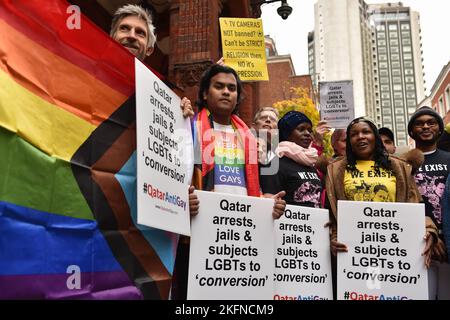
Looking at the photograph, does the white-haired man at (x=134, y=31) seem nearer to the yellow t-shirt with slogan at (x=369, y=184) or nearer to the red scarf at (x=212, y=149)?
the red scarf at (x=212, y=149)

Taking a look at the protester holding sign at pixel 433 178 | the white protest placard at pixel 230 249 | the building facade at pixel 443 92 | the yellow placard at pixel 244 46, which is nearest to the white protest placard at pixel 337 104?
the yellow placard at pixel 244 46

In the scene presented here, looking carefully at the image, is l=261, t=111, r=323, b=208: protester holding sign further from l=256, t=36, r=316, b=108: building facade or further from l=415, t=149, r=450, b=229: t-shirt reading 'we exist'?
l=256, t=36, r=316, b=108: building facade

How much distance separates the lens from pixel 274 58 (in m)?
44.8

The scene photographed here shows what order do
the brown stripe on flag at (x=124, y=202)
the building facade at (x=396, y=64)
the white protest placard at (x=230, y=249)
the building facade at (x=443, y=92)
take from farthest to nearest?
1. the building facade at (x=396, y=64)
2. the building facade at (x=443, y=92)
3. the white protest placard at (x=230, y=249)
4. the brown stripe on flag at (x=124, y=202)

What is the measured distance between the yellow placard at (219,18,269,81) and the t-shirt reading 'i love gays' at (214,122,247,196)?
2.10 meters

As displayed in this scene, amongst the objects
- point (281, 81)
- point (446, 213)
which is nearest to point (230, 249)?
point (446, 213)

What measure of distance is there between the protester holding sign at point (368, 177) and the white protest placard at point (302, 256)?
13 centimetres

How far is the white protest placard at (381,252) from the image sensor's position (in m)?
3.13

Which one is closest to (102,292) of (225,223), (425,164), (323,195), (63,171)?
(63,171)

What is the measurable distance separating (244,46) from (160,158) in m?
3.07

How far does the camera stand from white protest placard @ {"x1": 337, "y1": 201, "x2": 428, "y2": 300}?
3133 mm

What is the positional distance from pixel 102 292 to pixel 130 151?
0.73m

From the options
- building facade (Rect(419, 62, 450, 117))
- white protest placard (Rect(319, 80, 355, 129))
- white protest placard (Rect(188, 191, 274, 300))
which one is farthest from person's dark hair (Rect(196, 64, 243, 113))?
building facade (Rect(419, 62, 450, 117))

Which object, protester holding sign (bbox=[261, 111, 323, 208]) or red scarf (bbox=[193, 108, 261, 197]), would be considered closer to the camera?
red scarf (bbox=[193, 108, 261, 197])
